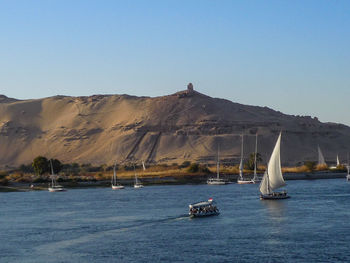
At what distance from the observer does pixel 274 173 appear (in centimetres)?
6556

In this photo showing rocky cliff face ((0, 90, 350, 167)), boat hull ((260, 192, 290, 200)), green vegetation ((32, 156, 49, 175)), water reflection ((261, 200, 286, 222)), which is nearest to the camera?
water reflection ((261, 200, 286, 222))

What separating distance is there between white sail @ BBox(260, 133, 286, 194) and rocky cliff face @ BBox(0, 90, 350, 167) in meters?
70.8

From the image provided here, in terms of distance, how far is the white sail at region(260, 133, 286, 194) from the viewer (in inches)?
2564

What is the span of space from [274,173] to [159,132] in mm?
96013

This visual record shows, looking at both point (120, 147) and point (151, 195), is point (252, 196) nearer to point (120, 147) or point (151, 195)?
point (151, 195)

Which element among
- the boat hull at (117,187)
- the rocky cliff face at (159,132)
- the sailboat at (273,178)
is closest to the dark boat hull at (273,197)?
the sailboat at (273,178)

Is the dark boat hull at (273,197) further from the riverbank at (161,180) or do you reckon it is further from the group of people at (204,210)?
the riverbank at (161,180)

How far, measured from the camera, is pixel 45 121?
184875 mm

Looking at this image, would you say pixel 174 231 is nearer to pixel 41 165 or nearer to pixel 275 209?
pixel 275 209

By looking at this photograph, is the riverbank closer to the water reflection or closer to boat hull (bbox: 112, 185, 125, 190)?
boat hull (bbox: 112, 185, 125, 190)

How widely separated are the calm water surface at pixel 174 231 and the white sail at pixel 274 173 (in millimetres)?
2088

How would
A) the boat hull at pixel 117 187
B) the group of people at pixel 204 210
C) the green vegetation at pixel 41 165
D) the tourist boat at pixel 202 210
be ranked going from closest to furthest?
the tourist boat at pixel 202 210 → the group of people at pixel 204 210 → the boat hull at pixel 117 187 → the green vegetation at pixel 41 165

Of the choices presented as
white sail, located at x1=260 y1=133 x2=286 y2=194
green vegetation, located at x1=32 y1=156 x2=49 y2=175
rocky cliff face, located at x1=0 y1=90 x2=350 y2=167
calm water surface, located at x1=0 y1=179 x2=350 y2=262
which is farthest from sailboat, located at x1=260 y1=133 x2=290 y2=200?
rocky cliff face, located at x1=0 y1=90 x2=350 y2=167

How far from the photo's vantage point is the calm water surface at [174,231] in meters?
Result: 37.7
